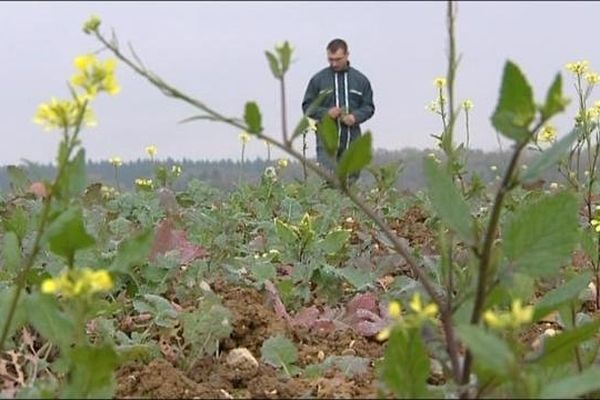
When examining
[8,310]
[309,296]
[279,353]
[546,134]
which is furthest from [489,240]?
[546,134]

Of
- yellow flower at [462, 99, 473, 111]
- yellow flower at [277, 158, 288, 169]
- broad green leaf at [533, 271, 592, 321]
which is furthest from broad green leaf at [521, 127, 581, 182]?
yellow flower at [277, 158, 288, 169]

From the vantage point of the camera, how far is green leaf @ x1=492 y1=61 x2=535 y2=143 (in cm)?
118

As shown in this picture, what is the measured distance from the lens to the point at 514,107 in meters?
1.19

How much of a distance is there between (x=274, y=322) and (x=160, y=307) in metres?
0.24

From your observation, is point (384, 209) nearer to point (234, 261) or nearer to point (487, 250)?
point (234, 261)

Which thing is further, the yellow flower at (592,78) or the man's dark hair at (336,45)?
the man's dark hair at (336,45)

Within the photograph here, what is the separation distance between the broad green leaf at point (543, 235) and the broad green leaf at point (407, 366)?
0.56 ft

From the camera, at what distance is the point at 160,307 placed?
7.09 feet

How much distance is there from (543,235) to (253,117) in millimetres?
Result: 398

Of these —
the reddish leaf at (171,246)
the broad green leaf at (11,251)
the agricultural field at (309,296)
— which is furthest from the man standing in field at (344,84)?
the broad green leaf at (11,251)

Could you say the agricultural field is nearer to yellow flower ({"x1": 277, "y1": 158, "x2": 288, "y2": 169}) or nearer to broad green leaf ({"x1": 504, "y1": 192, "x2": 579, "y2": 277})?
broad green leaf ({"x1": 504, "y1": 192, "x2": 579, "y2": 277})

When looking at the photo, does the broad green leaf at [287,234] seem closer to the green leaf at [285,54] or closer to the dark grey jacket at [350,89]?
the green leaf at [285,54]

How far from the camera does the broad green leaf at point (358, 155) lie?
1321 millimetres

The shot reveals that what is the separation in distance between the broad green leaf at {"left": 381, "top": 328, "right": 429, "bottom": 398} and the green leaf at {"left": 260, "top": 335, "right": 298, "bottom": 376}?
0.65 meters
